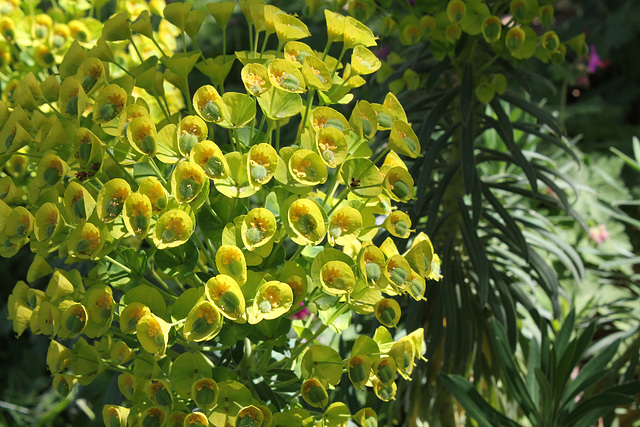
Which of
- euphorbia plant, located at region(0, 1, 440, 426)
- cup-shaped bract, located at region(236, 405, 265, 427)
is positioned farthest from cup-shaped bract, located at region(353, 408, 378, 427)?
cup-shaped bract, located at region(236, 405, 265, 427)

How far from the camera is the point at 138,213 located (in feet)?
1.75

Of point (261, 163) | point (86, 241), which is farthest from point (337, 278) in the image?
point (86, 241)

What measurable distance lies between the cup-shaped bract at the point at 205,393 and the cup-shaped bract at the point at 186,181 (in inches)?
7.0

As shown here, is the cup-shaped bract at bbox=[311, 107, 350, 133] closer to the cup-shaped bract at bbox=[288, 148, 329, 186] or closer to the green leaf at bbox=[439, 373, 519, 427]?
the cup-shaped bract at bbox=[288, 148, 329, 186]

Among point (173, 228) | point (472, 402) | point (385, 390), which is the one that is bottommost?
point (472, 402)

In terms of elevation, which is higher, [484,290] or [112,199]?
[112,199]

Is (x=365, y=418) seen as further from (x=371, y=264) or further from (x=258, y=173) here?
(x=258, y=173)

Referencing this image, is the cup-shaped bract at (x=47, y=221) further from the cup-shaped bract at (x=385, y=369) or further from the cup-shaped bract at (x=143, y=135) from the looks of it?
the cup-shaped bract at (x=385, y=369)

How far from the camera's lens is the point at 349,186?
59cm

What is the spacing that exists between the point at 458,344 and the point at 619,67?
264cm

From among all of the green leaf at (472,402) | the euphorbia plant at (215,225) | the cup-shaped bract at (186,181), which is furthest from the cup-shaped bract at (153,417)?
the green leaf at (472,402)

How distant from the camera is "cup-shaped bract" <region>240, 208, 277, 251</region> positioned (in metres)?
0.55

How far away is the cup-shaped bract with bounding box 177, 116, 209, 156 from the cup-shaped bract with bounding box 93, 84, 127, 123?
2.8 inches

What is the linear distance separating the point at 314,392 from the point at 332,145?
25cm
